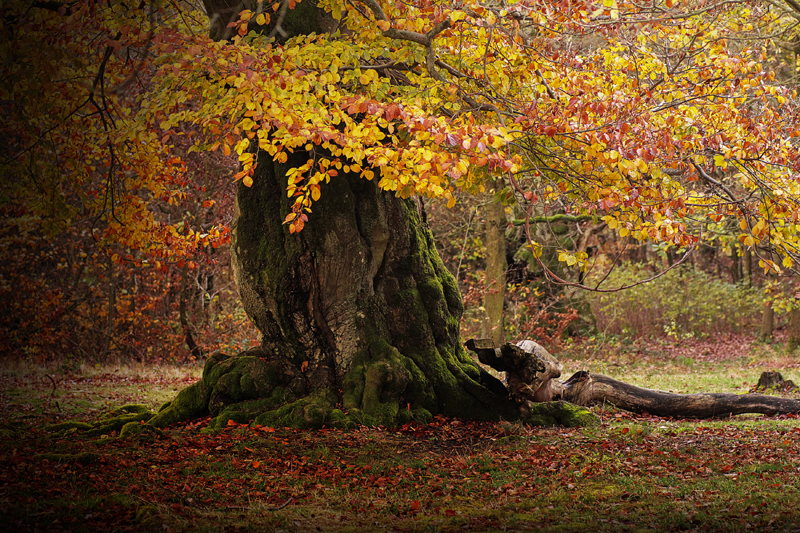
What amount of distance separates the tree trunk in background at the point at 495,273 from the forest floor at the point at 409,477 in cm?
596

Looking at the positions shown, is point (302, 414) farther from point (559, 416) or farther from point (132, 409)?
point (559, 416)

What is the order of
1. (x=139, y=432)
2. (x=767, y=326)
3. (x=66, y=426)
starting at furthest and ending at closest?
(x=767, y=326), (x=66, y=426), (x=139, y=432)

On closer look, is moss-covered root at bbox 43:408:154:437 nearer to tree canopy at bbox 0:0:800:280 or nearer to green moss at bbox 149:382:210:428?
green moss at bbox 149:382:210:428

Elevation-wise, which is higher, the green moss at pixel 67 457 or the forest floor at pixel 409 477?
the green moss at pixel 67 457

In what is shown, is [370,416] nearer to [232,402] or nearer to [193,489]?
[232,402]

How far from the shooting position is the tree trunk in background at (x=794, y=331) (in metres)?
16.7

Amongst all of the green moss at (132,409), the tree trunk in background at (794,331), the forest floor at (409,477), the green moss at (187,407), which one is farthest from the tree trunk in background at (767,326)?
the green moss at (132,409)

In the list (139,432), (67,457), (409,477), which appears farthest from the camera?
(139,432)

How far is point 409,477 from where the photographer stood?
214 inches

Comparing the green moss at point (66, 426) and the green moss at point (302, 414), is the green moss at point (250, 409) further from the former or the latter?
the green moss at point (66, 426)

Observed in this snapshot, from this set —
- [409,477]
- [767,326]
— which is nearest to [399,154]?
[409,477]

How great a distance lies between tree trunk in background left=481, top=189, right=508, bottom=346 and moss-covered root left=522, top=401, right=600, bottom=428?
6.38 m

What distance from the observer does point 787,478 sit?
5.16 metres

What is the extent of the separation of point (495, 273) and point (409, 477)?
9.16 m
